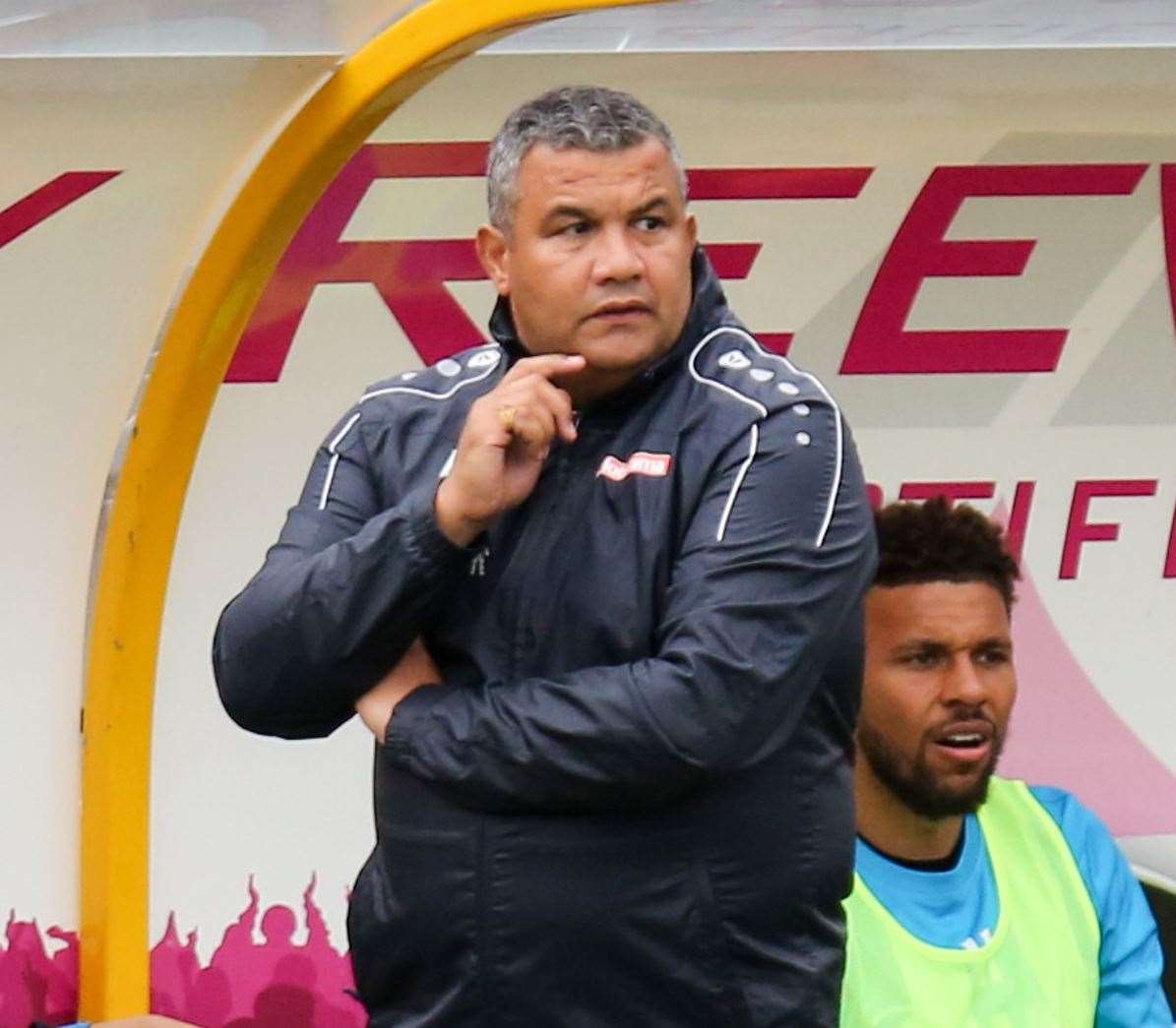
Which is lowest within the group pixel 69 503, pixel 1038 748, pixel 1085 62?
pixel 1038 748

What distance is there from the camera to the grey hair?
2.35 m

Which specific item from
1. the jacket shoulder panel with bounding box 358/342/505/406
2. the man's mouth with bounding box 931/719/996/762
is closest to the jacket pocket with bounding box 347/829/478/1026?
the jacket shoulder panel with bounding box 358/342/505/406

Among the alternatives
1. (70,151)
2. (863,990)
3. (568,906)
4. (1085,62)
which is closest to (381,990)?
(568,906)

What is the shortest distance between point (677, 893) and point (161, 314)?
1.32 meters

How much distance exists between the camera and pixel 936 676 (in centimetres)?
328

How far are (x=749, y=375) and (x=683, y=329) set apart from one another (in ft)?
0.27

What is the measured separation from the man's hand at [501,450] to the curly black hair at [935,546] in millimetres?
1124

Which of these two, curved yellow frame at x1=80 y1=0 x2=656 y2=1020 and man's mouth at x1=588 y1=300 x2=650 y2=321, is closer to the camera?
man's mouth at x1=588 y1=300 x2=650 y2=321

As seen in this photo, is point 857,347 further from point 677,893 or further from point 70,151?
point 677,893

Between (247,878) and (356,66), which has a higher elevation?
(356,66)

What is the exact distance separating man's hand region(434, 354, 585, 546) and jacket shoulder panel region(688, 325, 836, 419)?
153 millimetres

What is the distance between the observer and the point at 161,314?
322cm

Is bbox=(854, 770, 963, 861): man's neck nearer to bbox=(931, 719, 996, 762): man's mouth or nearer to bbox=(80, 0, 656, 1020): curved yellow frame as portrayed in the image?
bbox=(931, 719, 996, 762): man's mouth

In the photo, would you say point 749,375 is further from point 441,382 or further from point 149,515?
point 149,515
